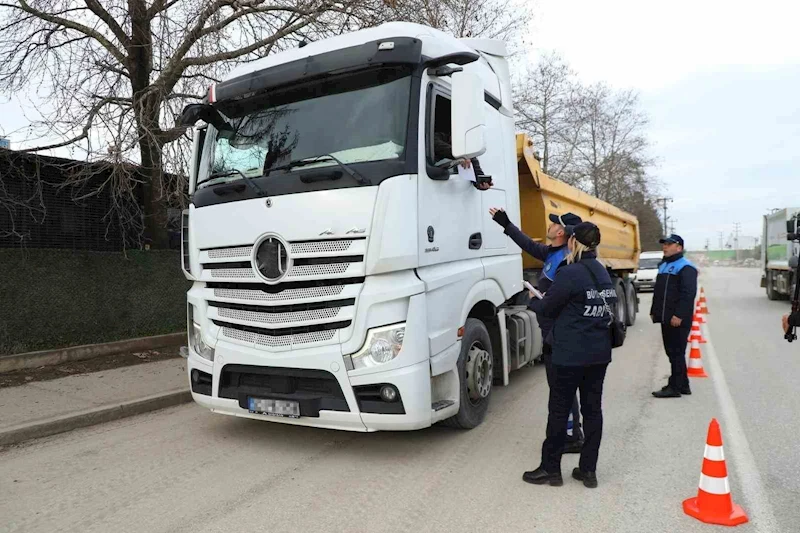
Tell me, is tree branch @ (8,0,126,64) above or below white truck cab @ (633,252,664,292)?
above

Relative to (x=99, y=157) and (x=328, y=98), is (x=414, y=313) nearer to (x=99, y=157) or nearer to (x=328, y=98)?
(x=328, y=98)

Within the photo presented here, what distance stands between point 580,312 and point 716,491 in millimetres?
1320

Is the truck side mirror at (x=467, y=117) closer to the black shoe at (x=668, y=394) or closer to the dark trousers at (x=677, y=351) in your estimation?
the dark trousers at (x=677, y=351)

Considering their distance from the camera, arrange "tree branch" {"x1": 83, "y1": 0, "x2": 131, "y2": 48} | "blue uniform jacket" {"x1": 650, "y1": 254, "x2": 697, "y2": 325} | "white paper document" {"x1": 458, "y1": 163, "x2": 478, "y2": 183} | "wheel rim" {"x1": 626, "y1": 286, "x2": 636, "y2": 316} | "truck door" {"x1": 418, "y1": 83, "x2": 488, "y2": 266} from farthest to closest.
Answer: "wheel rim" {"x1": 626, "y1": 286, "x2": 636, "y2": 316} < "tree branch" {"x1": 83, "y1": 0, "x2": 131, "y2": 48} < "blue uniform jacket" {"x1": 650, "y1": 254, "x2": 697, "y2": 325} < "white paper document" {"x1": 458, "y1": 163, "x2": 478, "y2": 183} < "truck door" {"x1": 418, "y1": 83, "x2": 488, "y2": 266}

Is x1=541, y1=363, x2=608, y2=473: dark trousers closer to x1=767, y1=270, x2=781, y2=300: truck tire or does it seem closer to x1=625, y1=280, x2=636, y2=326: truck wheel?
x1=625, y1=280, x2=636, y2=326: truck wheel

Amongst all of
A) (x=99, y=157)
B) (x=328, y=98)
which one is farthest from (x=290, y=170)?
(x=99, y=157)

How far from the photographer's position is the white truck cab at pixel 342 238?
4.05 meters

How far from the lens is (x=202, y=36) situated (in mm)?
8711

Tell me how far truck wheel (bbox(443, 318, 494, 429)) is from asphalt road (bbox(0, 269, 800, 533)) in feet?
0.58

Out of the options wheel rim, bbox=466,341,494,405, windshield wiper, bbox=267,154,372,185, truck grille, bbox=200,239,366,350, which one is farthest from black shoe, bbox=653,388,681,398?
windshield wiper, bbox=267,154,372,185

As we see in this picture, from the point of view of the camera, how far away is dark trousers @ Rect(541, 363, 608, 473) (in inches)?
152

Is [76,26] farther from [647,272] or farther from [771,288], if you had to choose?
[647,272]

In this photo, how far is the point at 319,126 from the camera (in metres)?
4.43

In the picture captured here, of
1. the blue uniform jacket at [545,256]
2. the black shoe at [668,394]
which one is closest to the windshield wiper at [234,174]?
the blue uniform jacket at [545,256]
